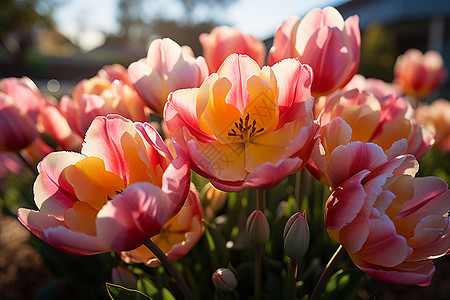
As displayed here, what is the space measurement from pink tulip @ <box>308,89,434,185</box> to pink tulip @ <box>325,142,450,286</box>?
0.05m

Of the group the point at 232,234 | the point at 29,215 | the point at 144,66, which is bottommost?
the point at 232,234

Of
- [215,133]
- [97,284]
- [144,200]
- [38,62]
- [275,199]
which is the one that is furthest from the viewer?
[38,62]

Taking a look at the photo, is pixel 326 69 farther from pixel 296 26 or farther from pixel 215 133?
pixel 215 133

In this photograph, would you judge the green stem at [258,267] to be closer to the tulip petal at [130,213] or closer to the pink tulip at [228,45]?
the tulip petal at [130,213]

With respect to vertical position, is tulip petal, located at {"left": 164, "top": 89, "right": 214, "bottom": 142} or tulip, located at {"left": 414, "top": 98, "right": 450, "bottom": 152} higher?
tulip petal, located at {"left": 164, "top": 89, "right": 214, "bottom": 142}

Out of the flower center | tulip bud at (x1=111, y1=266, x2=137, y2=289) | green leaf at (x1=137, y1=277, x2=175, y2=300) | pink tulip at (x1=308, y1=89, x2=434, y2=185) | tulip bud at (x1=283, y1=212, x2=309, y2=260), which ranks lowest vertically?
green leaf at (x1=137, y1=277, x2=175, y2=300)

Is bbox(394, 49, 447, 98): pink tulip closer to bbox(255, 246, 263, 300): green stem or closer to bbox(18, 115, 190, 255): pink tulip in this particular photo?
bbox(255, 246, 263, 300): green stem

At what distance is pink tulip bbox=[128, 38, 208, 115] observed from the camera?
69cm

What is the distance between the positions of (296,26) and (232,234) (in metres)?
0.55

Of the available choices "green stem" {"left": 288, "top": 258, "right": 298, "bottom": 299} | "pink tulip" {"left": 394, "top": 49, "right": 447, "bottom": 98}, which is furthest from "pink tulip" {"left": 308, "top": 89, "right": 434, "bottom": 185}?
"pink tulip" {"left": 394, "top": 49, "right": 447, "bottom": 98}

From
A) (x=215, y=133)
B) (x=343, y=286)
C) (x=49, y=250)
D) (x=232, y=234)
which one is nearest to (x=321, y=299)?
(x=343, y=286)

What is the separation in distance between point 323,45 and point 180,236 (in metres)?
0.45

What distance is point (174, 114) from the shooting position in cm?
55

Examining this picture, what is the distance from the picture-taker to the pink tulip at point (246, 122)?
0.52 meters
